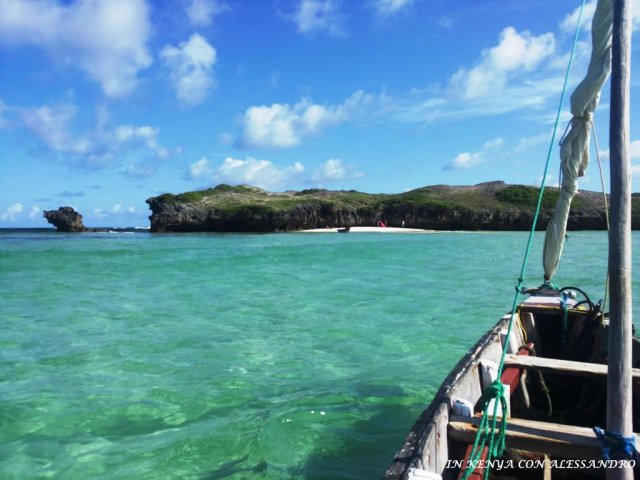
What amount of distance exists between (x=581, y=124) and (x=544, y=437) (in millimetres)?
4732

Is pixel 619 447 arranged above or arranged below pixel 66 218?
below

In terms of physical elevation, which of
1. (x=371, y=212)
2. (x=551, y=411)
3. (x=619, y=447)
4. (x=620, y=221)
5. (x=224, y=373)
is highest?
(x=371, y=212)

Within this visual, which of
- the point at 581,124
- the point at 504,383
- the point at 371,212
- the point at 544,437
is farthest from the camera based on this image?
the point at 371,212

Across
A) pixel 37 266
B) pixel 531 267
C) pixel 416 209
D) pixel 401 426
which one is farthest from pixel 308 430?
pixel 416 209

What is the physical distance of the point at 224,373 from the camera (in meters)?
9.52

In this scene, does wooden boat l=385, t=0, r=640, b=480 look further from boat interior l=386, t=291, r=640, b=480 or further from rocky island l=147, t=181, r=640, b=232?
rocky island l=147, t=181, r=640, b=232

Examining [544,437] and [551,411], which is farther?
[551,411]

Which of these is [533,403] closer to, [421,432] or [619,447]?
[619,447]

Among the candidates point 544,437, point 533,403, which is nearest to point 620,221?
point 544,437

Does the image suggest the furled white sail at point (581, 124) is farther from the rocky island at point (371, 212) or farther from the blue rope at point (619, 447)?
the rocky island at point (371, 212)

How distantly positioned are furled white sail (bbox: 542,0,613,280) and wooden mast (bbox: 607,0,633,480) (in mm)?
1260

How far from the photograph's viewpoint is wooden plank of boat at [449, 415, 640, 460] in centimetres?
362

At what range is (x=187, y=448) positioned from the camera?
6.58 m

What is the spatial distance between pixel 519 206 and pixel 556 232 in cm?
9239
